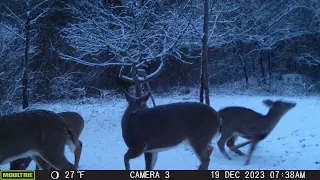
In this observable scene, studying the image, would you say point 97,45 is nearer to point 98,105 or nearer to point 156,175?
point 98,105

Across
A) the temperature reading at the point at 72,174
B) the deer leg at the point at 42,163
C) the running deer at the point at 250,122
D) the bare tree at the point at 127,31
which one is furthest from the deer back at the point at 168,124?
the bare tree at the point at 127,31

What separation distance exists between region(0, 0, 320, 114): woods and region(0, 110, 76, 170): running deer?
505cm

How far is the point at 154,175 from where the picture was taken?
5270 mm

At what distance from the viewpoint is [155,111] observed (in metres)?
6.07

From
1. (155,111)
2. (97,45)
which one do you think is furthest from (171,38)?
(155,111)

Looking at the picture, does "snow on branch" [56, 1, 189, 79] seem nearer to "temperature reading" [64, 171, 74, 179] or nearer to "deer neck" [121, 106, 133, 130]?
"deer neck" [121, 106, 133, 130]

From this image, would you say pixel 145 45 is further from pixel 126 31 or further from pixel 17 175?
pixel 17 175

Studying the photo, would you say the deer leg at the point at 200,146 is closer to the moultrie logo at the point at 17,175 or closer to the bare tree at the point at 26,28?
the moultrie logo at the point at 17,175

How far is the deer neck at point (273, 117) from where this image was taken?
24.7 ft

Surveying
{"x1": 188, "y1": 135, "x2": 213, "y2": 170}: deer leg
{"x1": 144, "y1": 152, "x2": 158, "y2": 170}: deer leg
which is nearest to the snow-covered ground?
{"x1": 188, "y1": 135, "x2": 213, "y2": 170}: deer leg

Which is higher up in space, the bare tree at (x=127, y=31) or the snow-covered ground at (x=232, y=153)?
the bare tree at (x=127, y=31)

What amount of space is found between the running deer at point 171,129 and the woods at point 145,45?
4.19 meters

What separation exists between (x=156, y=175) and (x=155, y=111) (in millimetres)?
1137

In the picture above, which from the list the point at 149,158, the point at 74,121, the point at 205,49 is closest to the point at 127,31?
the point at 205,49
